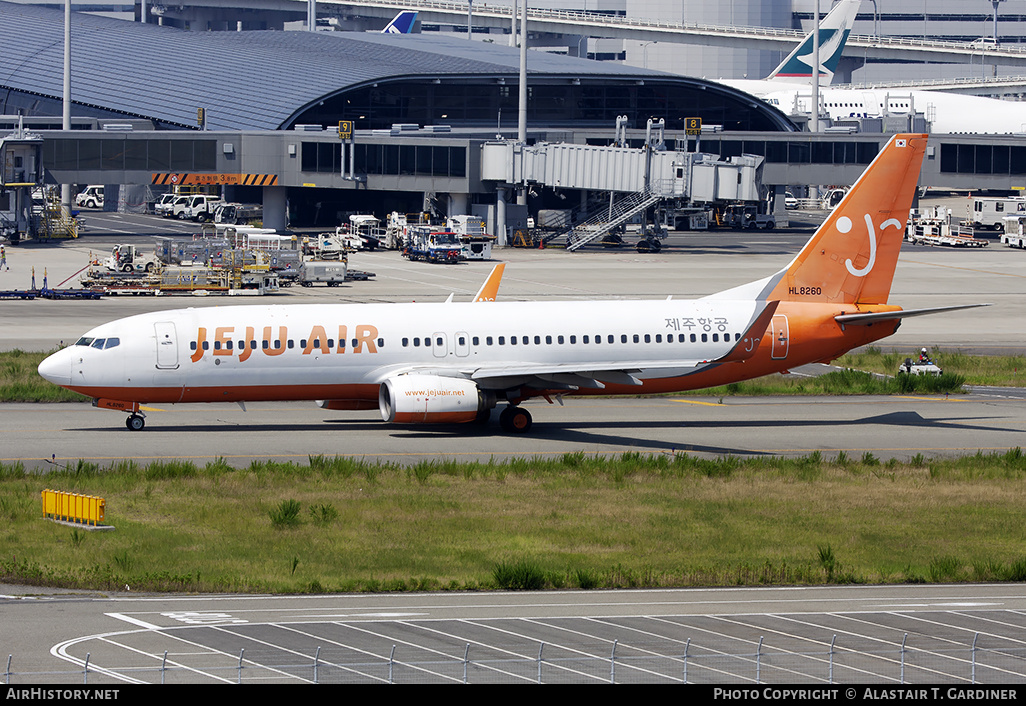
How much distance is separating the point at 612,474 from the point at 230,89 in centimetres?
10402

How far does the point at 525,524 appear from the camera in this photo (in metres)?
30.4

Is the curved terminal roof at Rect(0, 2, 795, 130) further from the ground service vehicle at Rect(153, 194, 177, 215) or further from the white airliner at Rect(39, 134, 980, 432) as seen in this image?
the white airliner at Rect(39, 134, 980, 432)

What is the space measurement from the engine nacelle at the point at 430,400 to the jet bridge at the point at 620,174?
7255 cm

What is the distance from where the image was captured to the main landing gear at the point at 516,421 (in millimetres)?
42938

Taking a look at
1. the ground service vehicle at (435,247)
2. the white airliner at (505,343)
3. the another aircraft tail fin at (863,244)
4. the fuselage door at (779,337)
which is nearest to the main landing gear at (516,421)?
the white airliner at (505,343)

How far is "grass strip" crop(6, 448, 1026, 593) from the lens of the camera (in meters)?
26.2

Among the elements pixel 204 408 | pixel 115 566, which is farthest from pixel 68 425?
pixel 115 566

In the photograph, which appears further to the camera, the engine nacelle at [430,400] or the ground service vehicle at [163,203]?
the ground service vehicle at [163,203]

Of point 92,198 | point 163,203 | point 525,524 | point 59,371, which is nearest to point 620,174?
point 163,203

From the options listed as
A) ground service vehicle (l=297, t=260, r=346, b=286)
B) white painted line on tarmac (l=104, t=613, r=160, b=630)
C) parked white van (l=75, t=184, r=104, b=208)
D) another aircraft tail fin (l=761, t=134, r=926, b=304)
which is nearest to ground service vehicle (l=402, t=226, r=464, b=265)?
ground service vehicle (l=297, t=260, r=346, b=286)

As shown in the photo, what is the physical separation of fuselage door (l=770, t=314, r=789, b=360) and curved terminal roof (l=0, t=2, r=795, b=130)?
293 ft

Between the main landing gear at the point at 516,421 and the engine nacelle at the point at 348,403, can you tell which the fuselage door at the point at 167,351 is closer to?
the engine nacelle at the point at 348,403

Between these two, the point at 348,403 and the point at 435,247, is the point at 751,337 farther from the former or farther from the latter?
the point at 435,247
